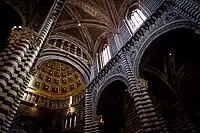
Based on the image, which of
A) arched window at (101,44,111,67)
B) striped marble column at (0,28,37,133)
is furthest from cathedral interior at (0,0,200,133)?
arched window at (101,44,111,67)

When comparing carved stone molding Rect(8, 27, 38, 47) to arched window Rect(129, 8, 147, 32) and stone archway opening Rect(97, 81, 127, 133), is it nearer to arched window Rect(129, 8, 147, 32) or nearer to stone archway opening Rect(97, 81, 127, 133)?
stone archway opening Rect(97, 81, 127, 133)

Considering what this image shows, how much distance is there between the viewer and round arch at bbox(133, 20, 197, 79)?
9195mm

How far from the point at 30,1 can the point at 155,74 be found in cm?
1055

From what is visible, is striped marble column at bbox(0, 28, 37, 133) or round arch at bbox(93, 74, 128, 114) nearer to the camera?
striped marble column at bbox(0, 28, 37, 133)

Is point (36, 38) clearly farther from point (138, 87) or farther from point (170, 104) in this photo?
point (170, 104)

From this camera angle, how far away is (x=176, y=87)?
1459cm

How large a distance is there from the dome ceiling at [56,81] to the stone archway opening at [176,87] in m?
9.69

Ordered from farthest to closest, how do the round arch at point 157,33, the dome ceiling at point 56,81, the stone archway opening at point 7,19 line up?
1. the dome ceiling at point 56,81
2. the stone archway opening at point 7,19
3. the round arch at point 157,33

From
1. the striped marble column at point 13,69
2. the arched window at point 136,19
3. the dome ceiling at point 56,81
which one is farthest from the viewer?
the dome ceiling at point 56,81

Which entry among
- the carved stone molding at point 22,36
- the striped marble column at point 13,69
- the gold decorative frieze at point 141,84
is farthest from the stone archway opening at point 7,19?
the gold decorative frieze at point 141,84

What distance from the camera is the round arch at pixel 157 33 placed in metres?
9.20

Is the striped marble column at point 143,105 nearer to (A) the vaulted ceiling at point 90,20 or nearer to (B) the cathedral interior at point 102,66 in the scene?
(B) the cathedral interior at point 102,66

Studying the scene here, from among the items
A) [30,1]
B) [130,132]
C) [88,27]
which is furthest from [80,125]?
[30,1]

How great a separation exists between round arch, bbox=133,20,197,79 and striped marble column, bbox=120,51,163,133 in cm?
51
